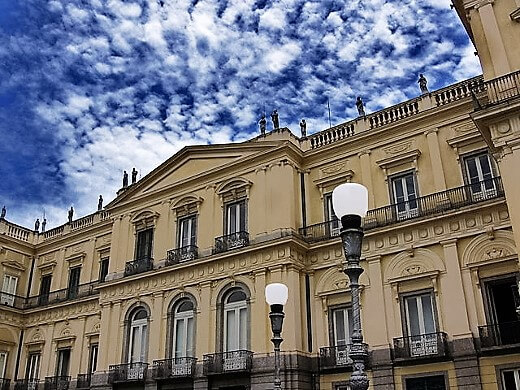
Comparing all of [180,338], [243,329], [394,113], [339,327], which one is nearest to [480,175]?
[394,113]

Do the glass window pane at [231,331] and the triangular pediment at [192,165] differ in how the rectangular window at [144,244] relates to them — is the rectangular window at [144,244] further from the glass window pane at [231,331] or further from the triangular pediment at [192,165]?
the glass window pane at [231,331]

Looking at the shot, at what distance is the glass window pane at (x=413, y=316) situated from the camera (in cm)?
1633

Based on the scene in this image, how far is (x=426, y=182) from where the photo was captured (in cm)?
1766

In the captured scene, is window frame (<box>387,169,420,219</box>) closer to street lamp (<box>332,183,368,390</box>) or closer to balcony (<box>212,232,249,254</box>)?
balcony (<box>212,232,249,254</box>)

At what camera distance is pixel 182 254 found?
21.2 m

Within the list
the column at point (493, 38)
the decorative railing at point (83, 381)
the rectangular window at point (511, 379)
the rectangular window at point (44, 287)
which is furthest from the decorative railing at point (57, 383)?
the column at point (493, 38)

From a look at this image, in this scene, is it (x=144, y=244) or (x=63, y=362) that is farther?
(x=63, y=362)

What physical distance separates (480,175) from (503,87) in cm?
446

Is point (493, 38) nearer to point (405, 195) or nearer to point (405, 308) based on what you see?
point (405, 195)

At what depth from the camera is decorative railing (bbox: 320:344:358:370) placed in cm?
1705

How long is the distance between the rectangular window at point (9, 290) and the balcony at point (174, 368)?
11.4 meters

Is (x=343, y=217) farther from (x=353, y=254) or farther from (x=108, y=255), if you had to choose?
(x=108, y=255)

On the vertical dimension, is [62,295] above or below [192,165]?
below

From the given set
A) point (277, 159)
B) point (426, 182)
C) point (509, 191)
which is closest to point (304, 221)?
point (277, 159)
